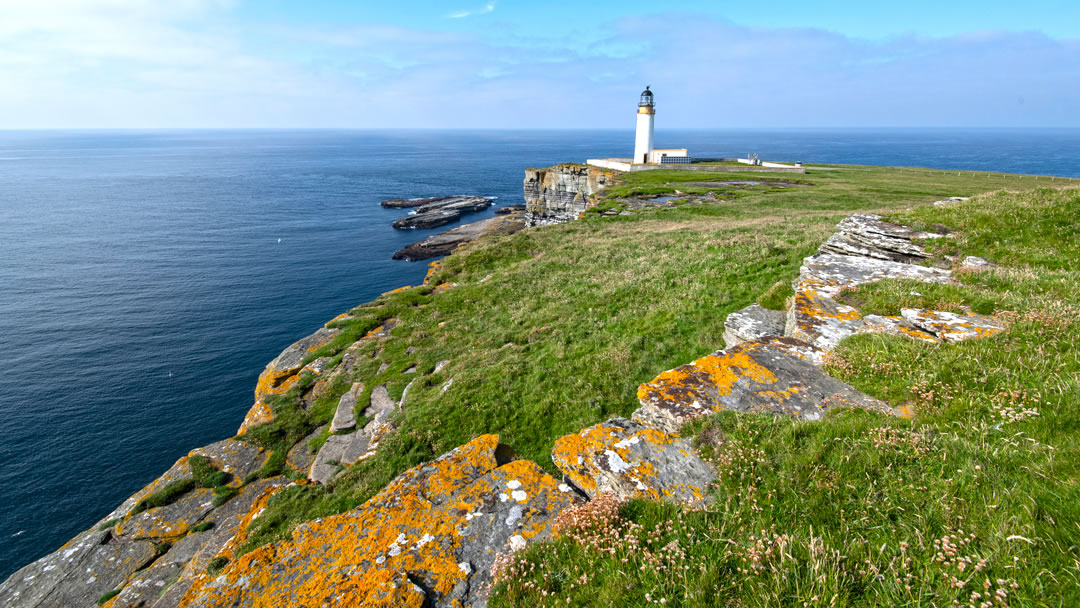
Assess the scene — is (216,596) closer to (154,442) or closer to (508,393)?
(508,393)

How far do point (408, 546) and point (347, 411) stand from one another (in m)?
11.5

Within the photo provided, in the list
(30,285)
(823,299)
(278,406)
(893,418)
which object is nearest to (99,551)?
(278,406)

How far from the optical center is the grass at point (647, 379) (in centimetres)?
416

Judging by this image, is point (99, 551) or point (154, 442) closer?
point (99, 551)

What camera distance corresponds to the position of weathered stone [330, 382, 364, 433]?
14750 millimetres

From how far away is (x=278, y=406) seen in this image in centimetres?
1767

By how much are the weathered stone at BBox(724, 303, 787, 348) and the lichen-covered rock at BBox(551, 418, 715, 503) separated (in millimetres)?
5166

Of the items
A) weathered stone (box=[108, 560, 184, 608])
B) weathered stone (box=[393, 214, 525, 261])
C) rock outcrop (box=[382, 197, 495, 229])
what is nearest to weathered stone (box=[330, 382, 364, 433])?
weathered stone (box=[108, 560, 184, 608])

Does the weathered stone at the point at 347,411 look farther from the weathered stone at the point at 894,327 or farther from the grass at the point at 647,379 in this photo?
the weathered stone at the point at 894,327

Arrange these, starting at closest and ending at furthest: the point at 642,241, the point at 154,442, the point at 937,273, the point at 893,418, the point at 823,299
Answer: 1. the point at 893,418
2. the point at 823,299
3. the point at 937,273
4. the point at 642,241
5. the point at 154,442

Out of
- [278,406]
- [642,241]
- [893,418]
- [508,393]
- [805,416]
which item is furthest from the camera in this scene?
[642,241]

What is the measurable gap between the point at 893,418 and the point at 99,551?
828 inches

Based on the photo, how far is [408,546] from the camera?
518 cm

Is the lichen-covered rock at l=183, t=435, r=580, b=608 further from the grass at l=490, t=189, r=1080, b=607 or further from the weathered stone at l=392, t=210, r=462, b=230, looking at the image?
the weathered stone at l=392, t=210, r=462, b=230
